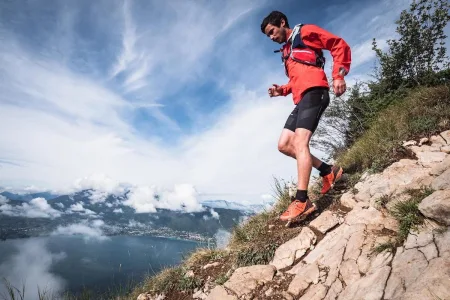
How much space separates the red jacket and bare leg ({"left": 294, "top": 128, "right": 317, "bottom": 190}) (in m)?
0.56

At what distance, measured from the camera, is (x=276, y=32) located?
4.16 metres

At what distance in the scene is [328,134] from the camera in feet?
35.5

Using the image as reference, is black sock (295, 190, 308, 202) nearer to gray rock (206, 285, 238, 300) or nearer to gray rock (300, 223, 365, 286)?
gray rock (300, 223, 365, 286)

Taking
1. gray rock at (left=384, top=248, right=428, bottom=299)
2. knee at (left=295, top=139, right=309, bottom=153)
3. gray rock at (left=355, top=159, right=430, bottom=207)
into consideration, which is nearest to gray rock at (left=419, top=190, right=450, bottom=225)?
gray rock at (left=384, top=248, right=428, bottom=299)

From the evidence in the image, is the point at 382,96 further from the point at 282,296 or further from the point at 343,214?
the point at 282,296

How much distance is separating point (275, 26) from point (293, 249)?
10.7 ft

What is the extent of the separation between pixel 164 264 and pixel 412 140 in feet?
18.2

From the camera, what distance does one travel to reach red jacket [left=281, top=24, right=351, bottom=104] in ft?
12.2

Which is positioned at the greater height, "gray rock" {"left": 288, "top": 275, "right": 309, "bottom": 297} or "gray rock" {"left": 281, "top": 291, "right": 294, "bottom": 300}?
"gray rock" {"left": 288, "top": 275, "right": 309, "bottom": 297}

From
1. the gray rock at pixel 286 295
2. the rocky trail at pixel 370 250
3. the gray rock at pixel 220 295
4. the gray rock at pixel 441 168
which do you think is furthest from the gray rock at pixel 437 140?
the gray rock at pixel 220 295

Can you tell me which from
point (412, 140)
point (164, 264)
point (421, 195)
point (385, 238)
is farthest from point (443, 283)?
point (164, 264)

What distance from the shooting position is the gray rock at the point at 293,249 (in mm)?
3816

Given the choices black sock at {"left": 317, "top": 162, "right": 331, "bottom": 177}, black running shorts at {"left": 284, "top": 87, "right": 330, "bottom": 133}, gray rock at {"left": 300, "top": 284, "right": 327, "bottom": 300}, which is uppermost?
black running shorts at {"left": 284, "top": 87, "right": 330, "bottom": 133}

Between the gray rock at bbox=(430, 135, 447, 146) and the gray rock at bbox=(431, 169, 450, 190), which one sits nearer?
the gray rock at bbox=(431, 169, 450, 190)
